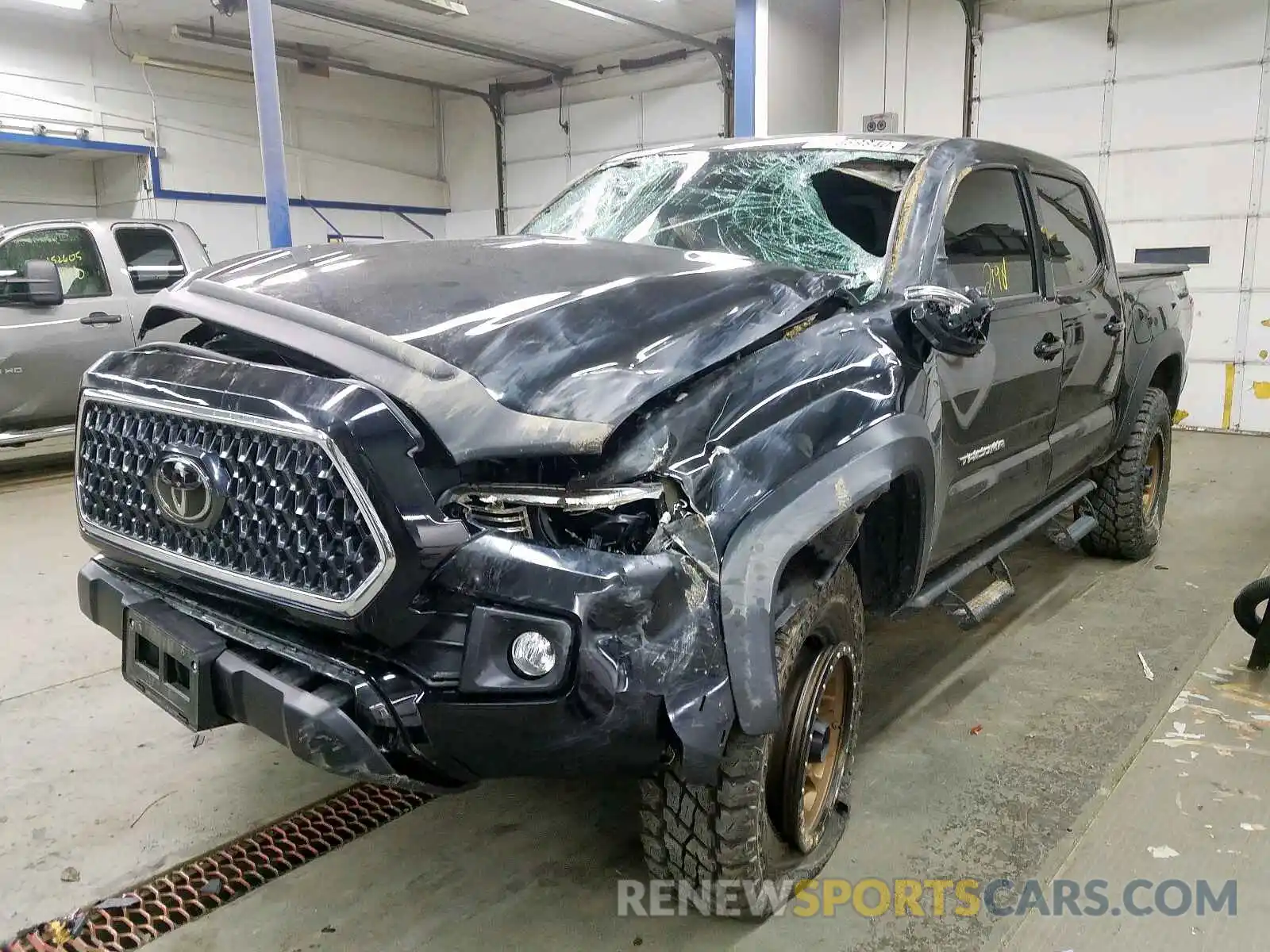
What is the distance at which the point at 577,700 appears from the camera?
5.29 ft

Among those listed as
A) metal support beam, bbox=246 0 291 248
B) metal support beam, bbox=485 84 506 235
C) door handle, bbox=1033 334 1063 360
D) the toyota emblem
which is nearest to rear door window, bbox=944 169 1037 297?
door handle, bbox=1033 334 1063 360

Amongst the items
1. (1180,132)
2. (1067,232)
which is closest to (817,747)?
(1067,232)

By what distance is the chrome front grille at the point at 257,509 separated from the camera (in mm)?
1621

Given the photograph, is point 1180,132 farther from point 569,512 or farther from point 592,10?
point 569,512

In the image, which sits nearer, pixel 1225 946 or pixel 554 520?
pixel 554 520

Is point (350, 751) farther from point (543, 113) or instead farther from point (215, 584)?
point (543, 113)

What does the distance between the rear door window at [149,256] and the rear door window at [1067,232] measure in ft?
19.4

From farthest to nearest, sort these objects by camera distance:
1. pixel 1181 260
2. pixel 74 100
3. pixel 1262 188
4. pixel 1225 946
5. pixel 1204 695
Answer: pixel 74 100
pixel 1181 260
pixel 1262 188
pixel 1204 695
pixel 1225 946

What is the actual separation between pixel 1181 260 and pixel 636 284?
342 inches

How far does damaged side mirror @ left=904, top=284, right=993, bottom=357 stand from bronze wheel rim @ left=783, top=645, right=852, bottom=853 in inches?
30.1

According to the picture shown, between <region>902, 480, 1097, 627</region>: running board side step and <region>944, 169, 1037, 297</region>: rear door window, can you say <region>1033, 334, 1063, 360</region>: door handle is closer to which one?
<region>944, 169, 1037, 297</region>: rear door window

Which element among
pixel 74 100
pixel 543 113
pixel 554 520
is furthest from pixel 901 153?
pixel 543 113

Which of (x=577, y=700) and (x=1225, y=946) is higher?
(x=577, y=700)

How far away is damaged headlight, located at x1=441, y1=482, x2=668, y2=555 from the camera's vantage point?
170cm
